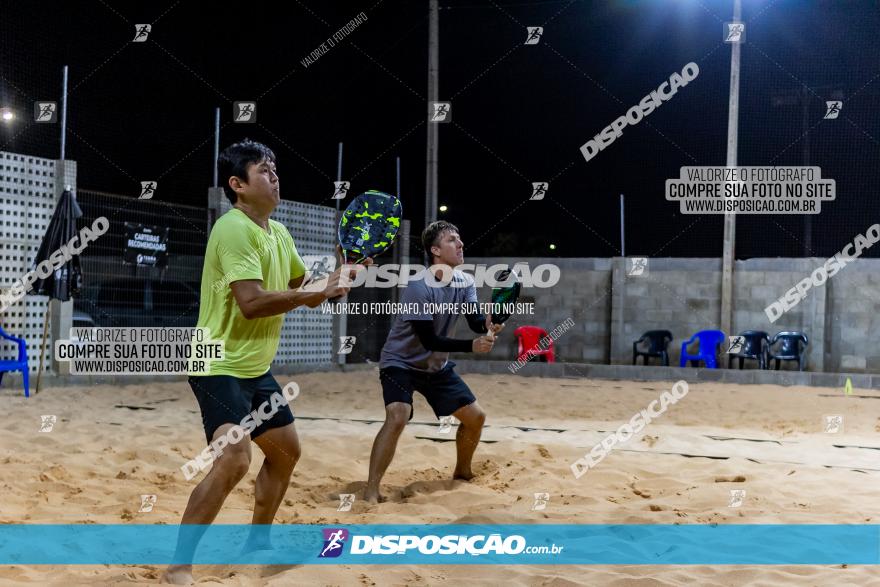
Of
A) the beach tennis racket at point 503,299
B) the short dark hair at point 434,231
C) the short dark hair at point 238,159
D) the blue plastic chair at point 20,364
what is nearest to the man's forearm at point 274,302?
the short dark hair at point 238,159

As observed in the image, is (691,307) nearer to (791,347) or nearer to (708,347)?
(708,347)

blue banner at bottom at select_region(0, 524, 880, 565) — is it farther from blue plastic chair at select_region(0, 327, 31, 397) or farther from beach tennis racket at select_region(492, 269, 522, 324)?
blue plastic chair at select_region(0, 327, 31, 397)

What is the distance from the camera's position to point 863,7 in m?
12.7

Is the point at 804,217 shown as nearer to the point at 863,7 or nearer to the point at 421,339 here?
the point at 863,7

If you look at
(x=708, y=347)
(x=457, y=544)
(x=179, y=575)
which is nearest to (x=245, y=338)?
(x=179, y=575)

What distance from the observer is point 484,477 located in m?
5.27

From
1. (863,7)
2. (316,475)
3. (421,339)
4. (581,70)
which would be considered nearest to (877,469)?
(421,339)

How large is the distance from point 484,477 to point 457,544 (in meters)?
1.59

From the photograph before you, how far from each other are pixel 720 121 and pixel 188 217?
8.58 m

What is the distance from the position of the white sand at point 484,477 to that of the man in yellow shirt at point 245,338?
1.02 ft

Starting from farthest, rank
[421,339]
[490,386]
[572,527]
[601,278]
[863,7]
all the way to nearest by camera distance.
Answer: [601,278], [863,7], [490,386], [421,339], [572,527]

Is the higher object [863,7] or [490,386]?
[863,7]

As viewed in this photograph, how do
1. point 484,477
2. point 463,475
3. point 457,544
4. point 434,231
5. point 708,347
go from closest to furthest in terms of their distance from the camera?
point 457,544 < point 434,231 < point 463,475 < point 484,477 < point 708,347

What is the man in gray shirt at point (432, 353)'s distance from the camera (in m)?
4.77
